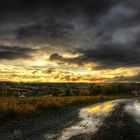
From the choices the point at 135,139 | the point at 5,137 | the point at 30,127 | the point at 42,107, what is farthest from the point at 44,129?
the point at 42,107

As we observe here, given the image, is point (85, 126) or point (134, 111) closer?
point (85, 126)

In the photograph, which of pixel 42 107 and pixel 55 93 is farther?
pixel 55 93

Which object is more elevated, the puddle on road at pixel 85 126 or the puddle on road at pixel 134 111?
the puddle on road at pixel 85 126

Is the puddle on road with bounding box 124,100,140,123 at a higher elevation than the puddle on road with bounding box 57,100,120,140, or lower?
lower

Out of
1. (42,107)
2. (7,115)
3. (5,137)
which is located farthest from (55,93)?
(5,137)

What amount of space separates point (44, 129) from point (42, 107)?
2132cm

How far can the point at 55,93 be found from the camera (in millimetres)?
171250

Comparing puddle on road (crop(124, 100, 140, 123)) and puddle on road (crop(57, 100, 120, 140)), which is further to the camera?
puddle on road (crop(124, 100, 140, 123))

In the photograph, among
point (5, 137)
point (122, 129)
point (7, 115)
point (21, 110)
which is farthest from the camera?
point (21, 110)

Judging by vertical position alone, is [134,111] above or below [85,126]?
Answer: below

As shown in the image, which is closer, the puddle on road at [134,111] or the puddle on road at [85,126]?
the puddle on road at [85,126]

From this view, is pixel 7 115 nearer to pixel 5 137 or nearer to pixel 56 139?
pixel 5 137

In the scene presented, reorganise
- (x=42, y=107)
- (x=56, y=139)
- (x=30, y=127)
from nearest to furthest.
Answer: (x=56, y=139), (x=30, y=127), (x=42, y=107)

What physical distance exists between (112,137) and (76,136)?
2667 millimetres
